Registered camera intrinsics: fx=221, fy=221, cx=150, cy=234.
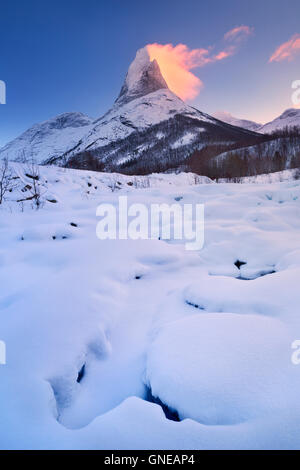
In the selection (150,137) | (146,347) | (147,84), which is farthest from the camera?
(147,84)

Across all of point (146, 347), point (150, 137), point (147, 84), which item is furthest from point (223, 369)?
point (147, 84)

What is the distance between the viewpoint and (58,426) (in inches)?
42.9

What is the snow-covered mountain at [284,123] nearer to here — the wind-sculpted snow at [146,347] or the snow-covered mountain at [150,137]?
the snow-covered mountain at [150,137]

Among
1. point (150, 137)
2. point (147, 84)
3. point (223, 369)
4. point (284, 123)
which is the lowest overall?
point (223, 369)

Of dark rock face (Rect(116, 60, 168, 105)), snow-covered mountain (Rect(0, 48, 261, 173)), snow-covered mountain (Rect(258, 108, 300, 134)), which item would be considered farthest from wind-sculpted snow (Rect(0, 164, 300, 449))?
dark rock face (Rect(116, 60, 168, 105))

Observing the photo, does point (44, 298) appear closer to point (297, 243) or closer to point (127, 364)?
point (127, 364)

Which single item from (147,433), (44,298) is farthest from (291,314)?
(44,298)

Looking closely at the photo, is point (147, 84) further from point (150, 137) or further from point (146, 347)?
point (146, 347)

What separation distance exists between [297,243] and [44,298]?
3521mm

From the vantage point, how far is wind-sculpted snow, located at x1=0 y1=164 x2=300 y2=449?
104 cm

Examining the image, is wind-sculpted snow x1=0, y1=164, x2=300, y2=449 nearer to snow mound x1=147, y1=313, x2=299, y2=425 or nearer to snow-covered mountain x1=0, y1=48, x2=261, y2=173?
snow mound x1=147, y1=313, x2=299, y2=425

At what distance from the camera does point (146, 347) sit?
5.90 ft

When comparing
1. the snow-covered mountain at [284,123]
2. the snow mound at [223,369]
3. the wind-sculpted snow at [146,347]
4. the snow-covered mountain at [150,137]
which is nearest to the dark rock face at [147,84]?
the snow-covered mountain at [150,137]

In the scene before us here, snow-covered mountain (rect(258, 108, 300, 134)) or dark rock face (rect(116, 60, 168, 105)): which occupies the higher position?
dark rock face (rect(116, 60, 168, 105))
